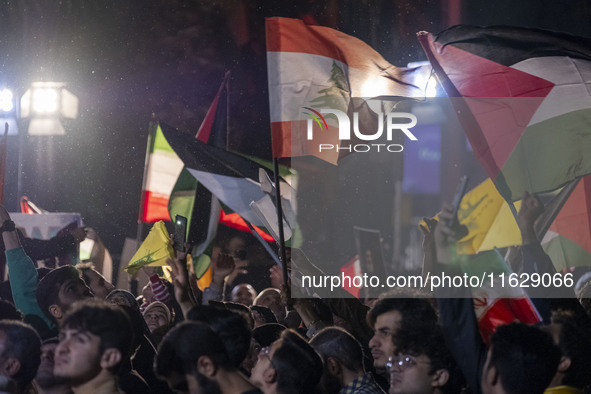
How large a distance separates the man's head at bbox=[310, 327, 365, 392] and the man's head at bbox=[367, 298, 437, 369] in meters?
0.11

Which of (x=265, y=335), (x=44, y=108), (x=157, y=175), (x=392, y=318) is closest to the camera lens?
(x=392, y=318)

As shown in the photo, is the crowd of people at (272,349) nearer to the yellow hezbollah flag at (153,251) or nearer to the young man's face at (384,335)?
the young man's face at (384,335)

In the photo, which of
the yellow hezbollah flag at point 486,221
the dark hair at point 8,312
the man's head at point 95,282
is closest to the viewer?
the dark hair at point 8,312

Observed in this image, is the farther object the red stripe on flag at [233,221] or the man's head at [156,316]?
the red stripe on flag at [233,221]

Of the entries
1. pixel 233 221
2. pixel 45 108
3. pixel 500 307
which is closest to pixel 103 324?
pixel 500 307

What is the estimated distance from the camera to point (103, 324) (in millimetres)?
3061

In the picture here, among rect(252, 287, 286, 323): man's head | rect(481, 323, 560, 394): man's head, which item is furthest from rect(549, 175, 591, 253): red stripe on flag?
rect(481, 323, 560, 394): man's head

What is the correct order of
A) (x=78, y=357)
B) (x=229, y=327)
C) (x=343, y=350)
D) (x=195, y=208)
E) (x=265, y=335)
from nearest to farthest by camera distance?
(x=78, y=357), (x=229, y=327), (x=343, y=350), (x=265, y=335), (x=195, y=208)

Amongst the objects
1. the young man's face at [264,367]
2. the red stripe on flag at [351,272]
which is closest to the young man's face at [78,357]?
the young man's face at [264,367]

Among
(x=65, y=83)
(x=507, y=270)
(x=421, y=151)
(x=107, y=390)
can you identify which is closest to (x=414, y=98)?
(x=421, y=151)

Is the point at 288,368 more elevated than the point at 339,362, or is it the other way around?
the point at 288,368

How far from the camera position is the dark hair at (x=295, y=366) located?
11.3 feet

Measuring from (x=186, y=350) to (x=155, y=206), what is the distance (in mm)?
6429

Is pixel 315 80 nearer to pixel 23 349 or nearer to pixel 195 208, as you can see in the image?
pixel 195 208
